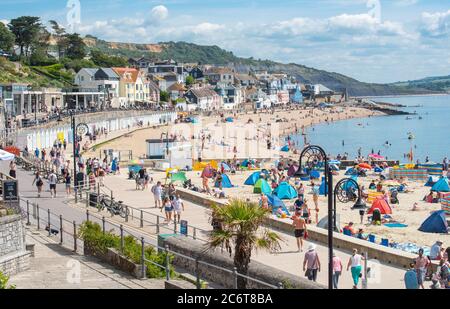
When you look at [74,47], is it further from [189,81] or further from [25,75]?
[189,81]

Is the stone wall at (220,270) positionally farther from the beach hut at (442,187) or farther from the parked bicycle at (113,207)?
the beach hut at (442,187)

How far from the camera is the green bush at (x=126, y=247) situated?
12.8 m

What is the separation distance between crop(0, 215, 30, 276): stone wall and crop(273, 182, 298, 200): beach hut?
54.0 ft

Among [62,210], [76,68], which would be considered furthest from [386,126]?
[62,210]

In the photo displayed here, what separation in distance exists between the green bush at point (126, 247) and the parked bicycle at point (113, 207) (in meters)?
5.60

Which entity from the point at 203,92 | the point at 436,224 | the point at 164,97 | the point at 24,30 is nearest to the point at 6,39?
→ the point at 24,30

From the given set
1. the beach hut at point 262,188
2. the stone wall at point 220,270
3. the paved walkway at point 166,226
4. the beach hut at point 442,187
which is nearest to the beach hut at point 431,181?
the beach hut at point 442,187

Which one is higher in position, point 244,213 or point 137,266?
point 244,213

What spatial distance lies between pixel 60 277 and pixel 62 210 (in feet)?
33.1

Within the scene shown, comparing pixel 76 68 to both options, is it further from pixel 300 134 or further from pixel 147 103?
pixel 300 134

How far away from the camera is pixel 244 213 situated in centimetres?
1070

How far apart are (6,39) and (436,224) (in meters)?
90.3

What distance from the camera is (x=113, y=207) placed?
22.2m

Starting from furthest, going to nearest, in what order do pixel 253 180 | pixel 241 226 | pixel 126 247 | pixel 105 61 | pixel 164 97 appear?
pixel 105 61
pixel 164 97
pixel 253 180
pixel 126 247
pixel 241 226
